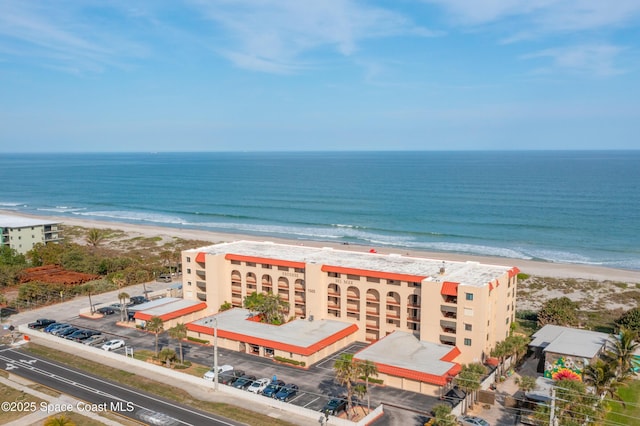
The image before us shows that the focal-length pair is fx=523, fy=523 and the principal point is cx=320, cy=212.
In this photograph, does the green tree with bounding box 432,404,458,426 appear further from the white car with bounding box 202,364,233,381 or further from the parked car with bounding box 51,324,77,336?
the parked car with bounding box 51,324,77,336

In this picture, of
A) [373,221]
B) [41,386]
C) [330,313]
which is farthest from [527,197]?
[41,386]

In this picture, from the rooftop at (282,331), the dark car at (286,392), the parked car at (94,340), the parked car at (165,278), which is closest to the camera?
the dark car at (286,392)

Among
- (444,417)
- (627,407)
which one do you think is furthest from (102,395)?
(627,407)


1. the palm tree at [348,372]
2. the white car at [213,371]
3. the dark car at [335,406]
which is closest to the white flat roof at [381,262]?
the palm tree at [348,372]

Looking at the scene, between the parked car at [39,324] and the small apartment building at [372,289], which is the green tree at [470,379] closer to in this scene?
the small apartment building at [372,289]

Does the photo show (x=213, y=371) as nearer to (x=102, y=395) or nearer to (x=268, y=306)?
(x=102, y=395)

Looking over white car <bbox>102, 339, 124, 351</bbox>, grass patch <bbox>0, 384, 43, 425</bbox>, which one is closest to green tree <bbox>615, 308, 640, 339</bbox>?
white car <bbox>102, 339, 124, 351</bbox>

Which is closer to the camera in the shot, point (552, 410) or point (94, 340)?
point (552, 410)
